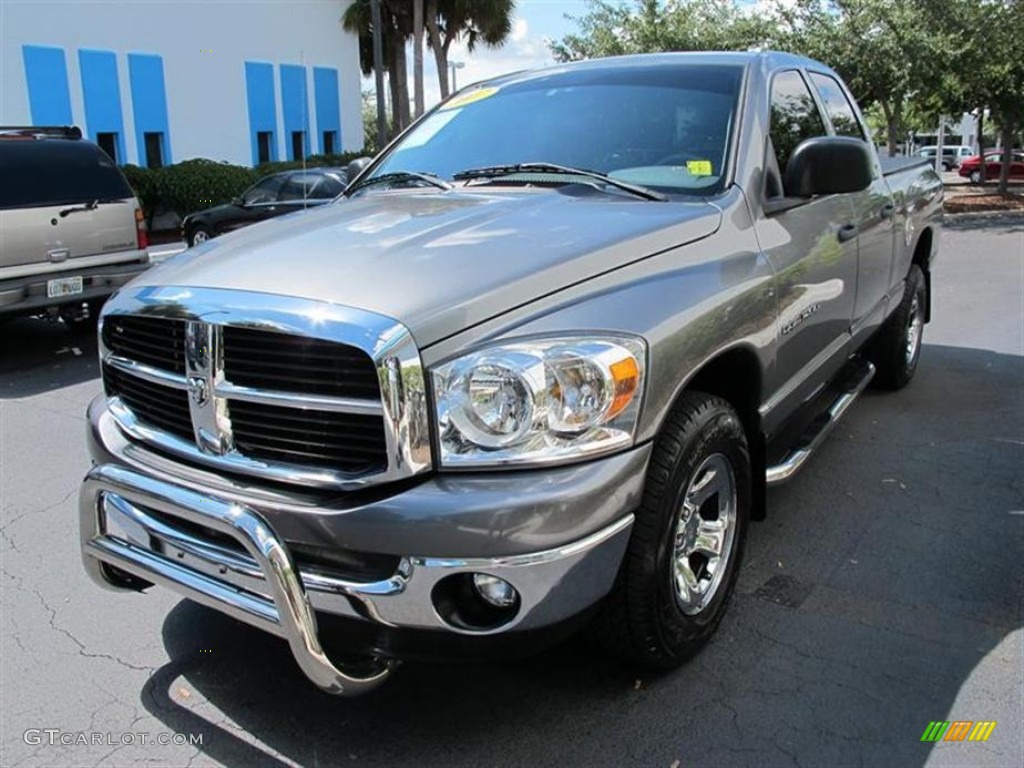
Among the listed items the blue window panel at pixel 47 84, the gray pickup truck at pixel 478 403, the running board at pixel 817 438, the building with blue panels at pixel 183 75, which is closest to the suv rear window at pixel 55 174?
the gray pickup truck at pixel 478 403

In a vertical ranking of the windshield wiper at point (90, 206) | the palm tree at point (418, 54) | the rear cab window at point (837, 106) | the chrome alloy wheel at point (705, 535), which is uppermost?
the palm tree at point (418, 54)

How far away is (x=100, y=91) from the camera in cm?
1902

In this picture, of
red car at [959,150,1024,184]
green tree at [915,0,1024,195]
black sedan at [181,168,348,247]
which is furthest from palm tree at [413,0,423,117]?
red car at [959,150,1024,184]

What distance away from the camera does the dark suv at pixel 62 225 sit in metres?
7.55

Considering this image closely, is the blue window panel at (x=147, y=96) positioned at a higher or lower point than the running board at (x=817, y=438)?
higher

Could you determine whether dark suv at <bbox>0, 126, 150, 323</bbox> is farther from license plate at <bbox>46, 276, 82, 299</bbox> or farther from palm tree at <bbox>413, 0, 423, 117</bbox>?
palm tree at <bbox>413, 0, 423, 117</bbox>

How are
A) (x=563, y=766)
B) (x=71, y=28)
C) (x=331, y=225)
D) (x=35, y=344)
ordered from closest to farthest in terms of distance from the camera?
(x=563, y=766), (x=331, y=225), (x=35, y=344), (x=71, y=28)

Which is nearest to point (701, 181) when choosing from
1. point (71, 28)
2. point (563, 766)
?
point (563, 766)

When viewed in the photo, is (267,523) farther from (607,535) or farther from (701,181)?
(701,181)

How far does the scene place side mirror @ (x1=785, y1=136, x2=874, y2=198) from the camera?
3375mm

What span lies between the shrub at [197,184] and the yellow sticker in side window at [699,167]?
18089 mm

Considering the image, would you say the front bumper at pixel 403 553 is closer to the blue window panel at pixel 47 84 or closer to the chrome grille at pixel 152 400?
the chrome grille at pixel 152 400

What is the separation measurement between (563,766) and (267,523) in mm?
1082

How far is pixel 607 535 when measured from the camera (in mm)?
2350
